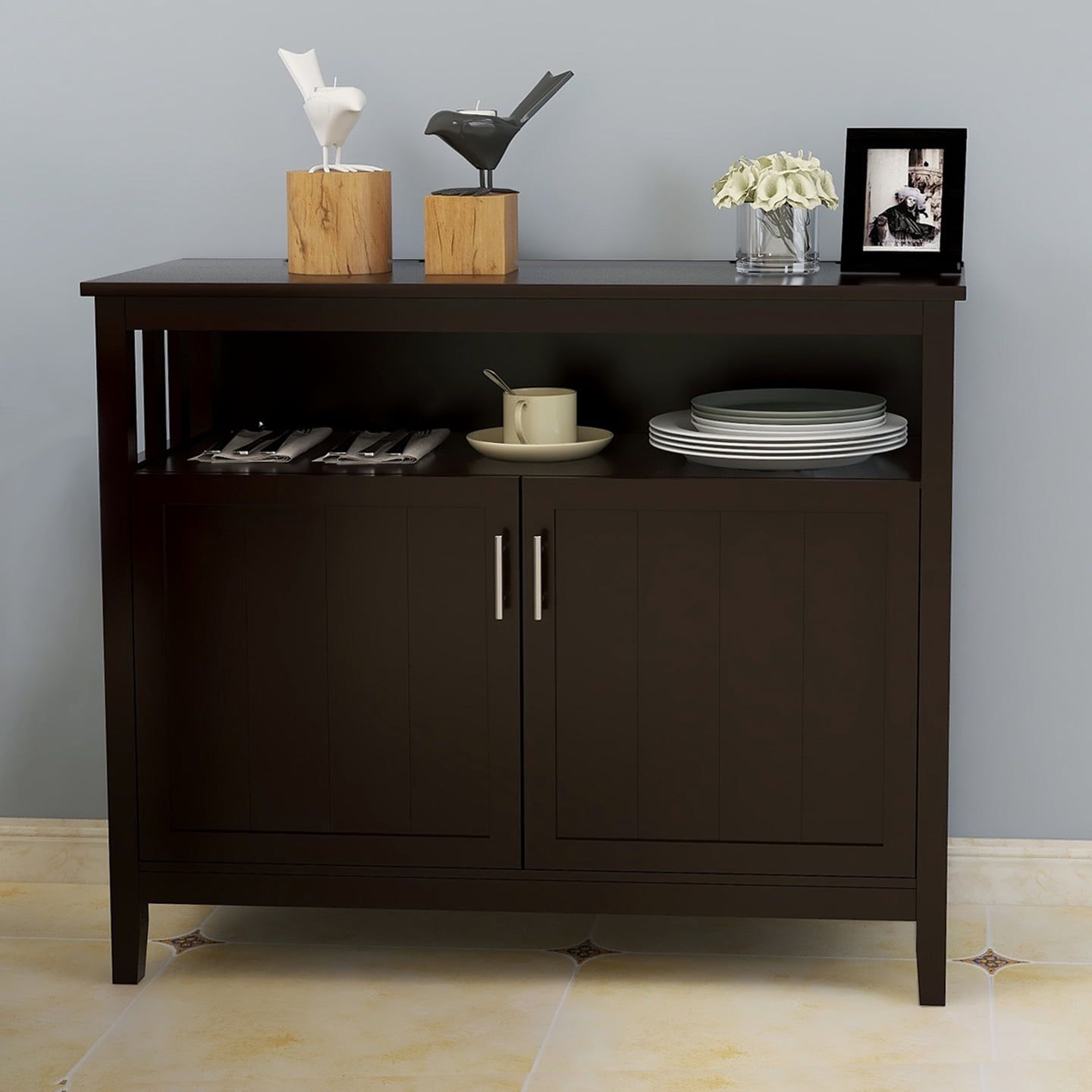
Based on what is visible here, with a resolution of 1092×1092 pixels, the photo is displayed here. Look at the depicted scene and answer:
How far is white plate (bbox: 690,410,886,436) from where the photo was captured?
226 cm

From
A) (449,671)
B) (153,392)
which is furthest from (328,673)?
(153,392)

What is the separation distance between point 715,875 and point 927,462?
2.31ft

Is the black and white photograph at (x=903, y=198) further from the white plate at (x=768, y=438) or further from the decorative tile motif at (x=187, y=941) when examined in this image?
the decorative tile motif at (x=187, y=941)

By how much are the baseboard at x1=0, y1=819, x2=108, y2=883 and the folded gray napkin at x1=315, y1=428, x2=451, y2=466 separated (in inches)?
36.9

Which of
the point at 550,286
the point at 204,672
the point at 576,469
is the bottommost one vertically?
the point at 204,672

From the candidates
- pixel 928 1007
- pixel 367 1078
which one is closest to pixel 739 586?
pixel 928 1007

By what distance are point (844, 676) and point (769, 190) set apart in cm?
74

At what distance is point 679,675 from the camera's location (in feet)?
7.61

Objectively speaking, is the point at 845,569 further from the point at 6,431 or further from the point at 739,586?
the point at 6,431

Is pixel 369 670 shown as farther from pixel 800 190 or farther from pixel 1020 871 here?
pixel 1020 871

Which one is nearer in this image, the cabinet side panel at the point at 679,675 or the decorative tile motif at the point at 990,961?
the cabinet side panel at the point at 679,675

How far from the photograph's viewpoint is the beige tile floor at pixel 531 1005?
7.13 feet

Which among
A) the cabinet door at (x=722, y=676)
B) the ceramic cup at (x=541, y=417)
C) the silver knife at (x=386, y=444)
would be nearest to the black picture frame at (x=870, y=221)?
the cabinet door at (x=722, y=676)

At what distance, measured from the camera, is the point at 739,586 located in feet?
7.49
